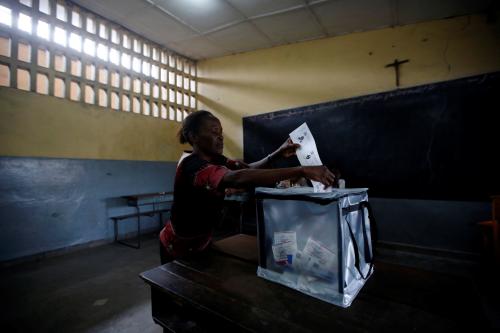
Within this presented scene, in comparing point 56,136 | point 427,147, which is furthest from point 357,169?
point 56,136

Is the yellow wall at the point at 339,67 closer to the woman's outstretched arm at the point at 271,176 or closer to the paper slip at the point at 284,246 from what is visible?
the woman's outstretched arm at the point at 271,176

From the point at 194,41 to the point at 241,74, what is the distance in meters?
0.97

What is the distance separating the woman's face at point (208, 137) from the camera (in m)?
1.17

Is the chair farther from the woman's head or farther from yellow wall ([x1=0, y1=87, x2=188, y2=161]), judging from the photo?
yellow wall ([x1=0, y1=87, x2=188, y2=161])

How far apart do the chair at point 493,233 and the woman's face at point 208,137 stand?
274 cm

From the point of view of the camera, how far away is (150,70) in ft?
14.0

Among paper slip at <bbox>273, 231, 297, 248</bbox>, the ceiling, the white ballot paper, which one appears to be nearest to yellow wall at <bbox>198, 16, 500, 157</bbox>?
the ceiling

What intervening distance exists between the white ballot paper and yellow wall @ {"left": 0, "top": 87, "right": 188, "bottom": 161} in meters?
3.59

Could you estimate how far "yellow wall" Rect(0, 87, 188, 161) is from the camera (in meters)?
2.85

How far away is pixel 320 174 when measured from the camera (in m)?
0.76

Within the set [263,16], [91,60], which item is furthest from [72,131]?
[263,16]

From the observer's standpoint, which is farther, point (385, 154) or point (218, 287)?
point (385, 154)

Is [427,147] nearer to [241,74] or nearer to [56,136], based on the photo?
[241,74]

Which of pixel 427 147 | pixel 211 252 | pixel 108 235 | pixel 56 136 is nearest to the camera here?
pixel 211 252
